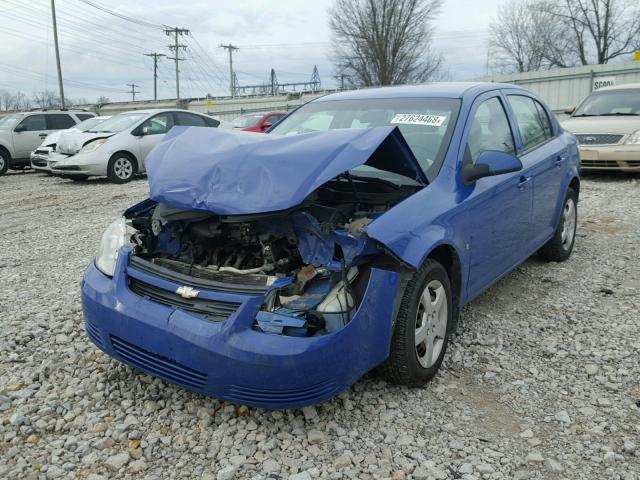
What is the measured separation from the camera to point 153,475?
241cm

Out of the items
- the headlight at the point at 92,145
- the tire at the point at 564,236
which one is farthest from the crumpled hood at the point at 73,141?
the tire at the point at 564,236

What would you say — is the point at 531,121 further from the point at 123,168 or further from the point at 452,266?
the point at 123,168

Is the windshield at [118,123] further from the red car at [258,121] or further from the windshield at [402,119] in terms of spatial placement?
the windshield at [402,119]

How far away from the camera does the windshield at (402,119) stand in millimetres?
3449

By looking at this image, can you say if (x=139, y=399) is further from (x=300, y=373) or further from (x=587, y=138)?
(x=587, y=138)

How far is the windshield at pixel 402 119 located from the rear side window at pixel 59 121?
13106 mm

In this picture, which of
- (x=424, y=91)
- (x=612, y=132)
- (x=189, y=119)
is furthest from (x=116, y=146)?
(x=612, y=132)

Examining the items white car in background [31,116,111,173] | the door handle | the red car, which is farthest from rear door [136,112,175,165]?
the door handle

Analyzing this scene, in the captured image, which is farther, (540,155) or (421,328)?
(540,155)

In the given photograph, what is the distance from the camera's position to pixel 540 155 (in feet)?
14.8

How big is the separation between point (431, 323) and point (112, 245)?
6.02 feet

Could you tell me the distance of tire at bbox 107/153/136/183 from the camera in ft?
37.4

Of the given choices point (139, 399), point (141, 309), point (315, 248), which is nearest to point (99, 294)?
point (141, 309)

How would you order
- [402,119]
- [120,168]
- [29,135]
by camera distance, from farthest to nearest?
[29,135], [120,168], [402,119]
